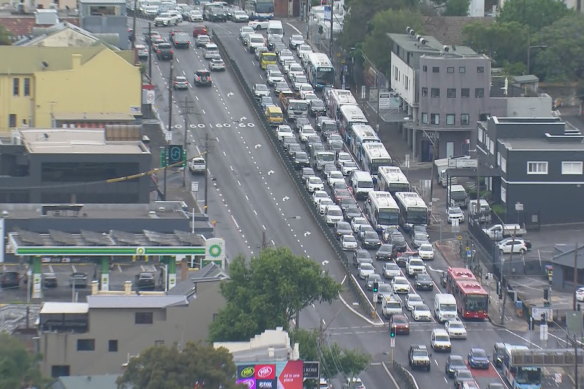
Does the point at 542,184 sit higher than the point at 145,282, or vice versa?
the point at 542,184

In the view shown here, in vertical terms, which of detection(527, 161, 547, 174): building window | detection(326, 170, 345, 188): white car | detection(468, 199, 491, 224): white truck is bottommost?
detection(468, 199, 491, 224): white truck

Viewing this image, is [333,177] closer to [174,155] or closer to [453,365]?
[174,155]

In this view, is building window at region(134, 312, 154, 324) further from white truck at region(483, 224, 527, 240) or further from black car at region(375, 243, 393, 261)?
white truck at region(483, 224, 527, 240)

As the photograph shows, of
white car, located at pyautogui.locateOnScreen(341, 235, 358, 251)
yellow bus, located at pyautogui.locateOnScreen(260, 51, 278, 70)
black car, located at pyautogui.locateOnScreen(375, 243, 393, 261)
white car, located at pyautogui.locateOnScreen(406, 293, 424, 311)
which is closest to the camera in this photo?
white car, located at pyautogui.locateOnScreen(406, 293, 424, 311)

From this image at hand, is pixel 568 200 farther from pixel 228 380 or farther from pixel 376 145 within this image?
pixel 228 380

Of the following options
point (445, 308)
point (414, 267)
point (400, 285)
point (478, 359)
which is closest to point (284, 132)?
point (414, 267)

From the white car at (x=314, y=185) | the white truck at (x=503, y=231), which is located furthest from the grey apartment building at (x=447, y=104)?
the white truck at (x=503, y=231)

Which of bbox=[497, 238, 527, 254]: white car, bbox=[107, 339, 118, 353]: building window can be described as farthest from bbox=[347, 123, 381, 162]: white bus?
bbox=[107, 339, 118, 353]: building window

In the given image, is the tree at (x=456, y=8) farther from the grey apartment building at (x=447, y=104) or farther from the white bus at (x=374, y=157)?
the white bus at (x=374, y=157)
